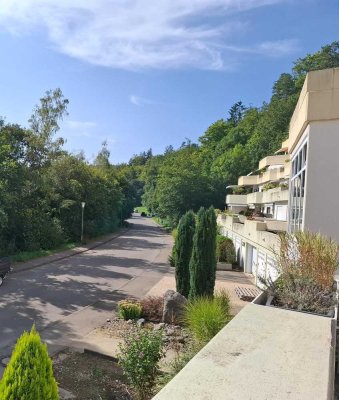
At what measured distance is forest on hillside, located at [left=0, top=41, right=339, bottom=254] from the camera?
24469mm

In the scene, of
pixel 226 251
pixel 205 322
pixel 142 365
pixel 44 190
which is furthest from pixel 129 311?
pixel 44 190

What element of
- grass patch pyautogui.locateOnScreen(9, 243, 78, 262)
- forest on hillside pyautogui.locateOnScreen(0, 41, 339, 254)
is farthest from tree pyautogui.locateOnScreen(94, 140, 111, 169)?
grass patch pyautogui.locateOnScreen(9, 243, 78, 262)

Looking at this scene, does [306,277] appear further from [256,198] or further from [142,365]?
[256,198]

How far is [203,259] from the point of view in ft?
42.4

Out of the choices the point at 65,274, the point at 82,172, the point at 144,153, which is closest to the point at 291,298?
the point at 65,274

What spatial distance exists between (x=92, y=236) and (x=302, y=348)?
116 ft

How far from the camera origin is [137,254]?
2902 centimetres

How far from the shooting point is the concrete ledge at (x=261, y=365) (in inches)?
83.9

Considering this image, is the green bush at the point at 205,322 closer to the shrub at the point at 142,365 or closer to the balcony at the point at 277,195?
the shrub at the point at 142,365

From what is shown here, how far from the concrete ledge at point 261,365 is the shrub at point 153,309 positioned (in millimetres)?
9049

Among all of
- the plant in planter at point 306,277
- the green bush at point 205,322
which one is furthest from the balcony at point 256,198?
the plant in planter at point 306,277

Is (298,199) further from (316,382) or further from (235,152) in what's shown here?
(235,152)

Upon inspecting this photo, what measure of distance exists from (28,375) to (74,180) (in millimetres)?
30864

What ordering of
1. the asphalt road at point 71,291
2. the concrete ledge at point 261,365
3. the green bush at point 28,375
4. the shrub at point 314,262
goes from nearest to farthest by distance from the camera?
1. the concrete ledge at point 261,365
2. the green bush at point 28,375
3. the shrub at point 314,262
4. the asphalt road at point 71,291
